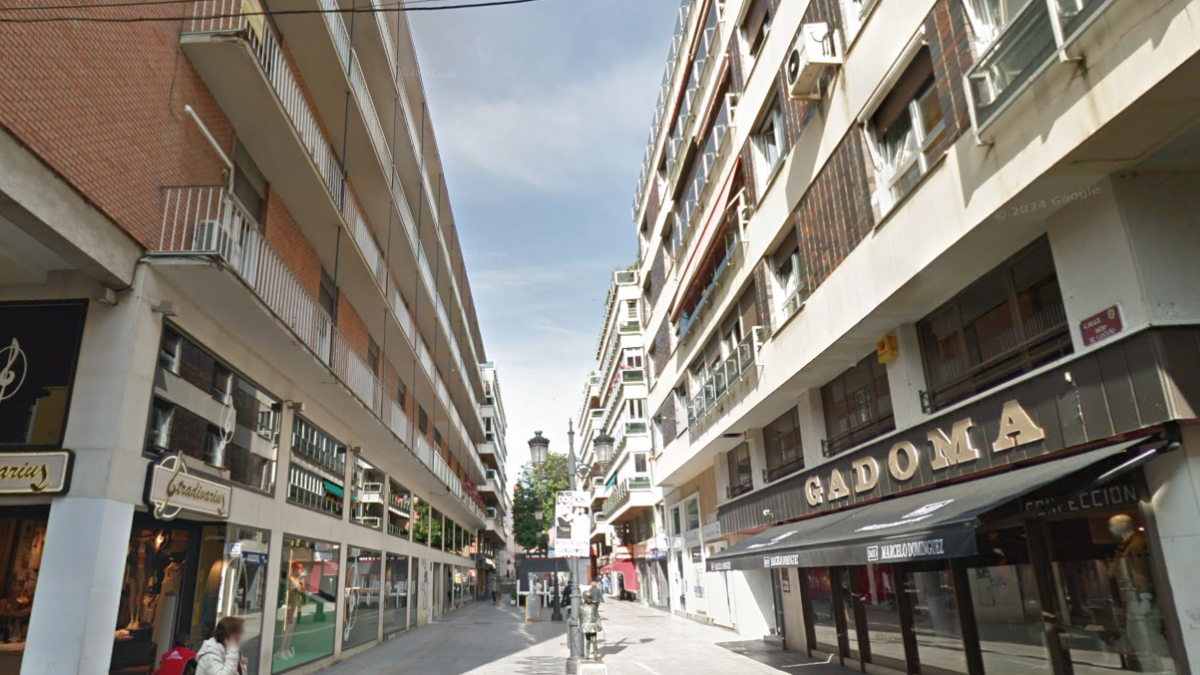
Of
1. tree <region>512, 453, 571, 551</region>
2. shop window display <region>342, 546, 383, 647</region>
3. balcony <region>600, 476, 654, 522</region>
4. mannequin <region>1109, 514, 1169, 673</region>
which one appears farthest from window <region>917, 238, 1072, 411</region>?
tree <region>512, 453, 571, 551</region>

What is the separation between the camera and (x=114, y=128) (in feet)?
27.2

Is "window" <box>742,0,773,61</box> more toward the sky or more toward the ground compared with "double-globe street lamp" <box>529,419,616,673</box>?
more toward the sky

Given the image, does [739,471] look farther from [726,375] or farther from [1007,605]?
[1007,605]

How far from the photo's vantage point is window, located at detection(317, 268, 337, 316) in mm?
16188

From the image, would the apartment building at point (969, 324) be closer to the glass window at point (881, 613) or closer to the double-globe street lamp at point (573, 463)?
the glass window at point (881, 613)

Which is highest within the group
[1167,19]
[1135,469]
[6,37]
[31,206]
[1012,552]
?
[6,37]

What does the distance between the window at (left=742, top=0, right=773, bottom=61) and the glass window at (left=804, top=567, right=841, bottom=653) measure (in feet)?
37.3

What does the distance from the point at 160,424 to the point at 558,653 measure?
482 inches

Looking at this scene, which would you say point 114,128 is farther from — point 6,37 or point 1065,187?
point 1065,187

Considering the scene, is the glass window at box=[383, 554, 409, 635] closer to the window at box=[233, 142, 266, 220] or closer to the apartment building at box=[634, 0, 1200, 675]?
the apartment building at box=[634, 0, 1200, 675]

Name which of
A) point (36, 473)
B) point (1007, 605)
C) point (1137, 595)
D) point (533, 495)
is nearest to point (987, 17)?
point (1137, 595)

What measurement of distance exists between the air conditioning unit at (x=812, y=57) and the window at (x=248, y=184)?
30.3 feet

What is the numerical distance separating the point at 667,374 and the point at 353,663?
1513cm


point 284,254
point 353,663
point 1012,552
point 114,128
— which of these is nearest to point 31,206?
point 114,128
